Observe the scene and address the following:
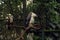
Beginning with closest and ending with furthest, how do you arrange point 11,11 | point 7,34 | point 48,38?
point 7,34
point 11,11
point 48,38

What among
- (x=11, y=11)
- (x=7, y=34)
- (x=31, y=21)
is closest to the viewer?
(x=31, y=21)

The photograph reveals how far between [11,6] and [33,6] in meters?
0.36

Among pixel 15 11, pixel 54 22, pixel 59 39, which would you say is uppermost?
pixel 15 11

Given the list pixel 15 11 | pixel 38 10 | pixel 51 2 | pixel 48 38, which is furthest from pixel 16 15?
A: pixel 48 38

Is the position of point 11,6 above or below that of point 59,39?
above

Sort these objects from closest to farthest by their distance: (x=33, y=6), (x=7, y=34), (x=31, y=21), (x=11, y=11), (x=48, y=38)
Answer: (x=31, y=21)
(x=7, y=34)
(x=11, y=11)
(x=33, y=6)
(x=48, y=38)

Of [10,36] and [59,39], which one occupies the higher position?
[10,36]

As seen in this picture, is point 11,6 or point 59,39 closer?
point 11,6

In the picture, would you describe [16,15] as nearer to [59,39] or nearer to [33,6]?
[33,6]

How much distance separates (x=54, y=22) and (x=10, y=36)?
7.27 ft

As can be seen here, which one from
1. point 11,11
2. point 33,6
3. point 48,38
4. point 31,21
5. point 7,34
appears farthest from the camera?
point 48,38

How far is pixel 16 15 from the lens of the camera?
10.9 ft

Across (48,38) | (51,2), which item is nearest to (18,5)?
(51,2)

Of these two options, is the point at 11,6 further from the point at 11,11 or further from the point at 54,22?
the point at 54,22
